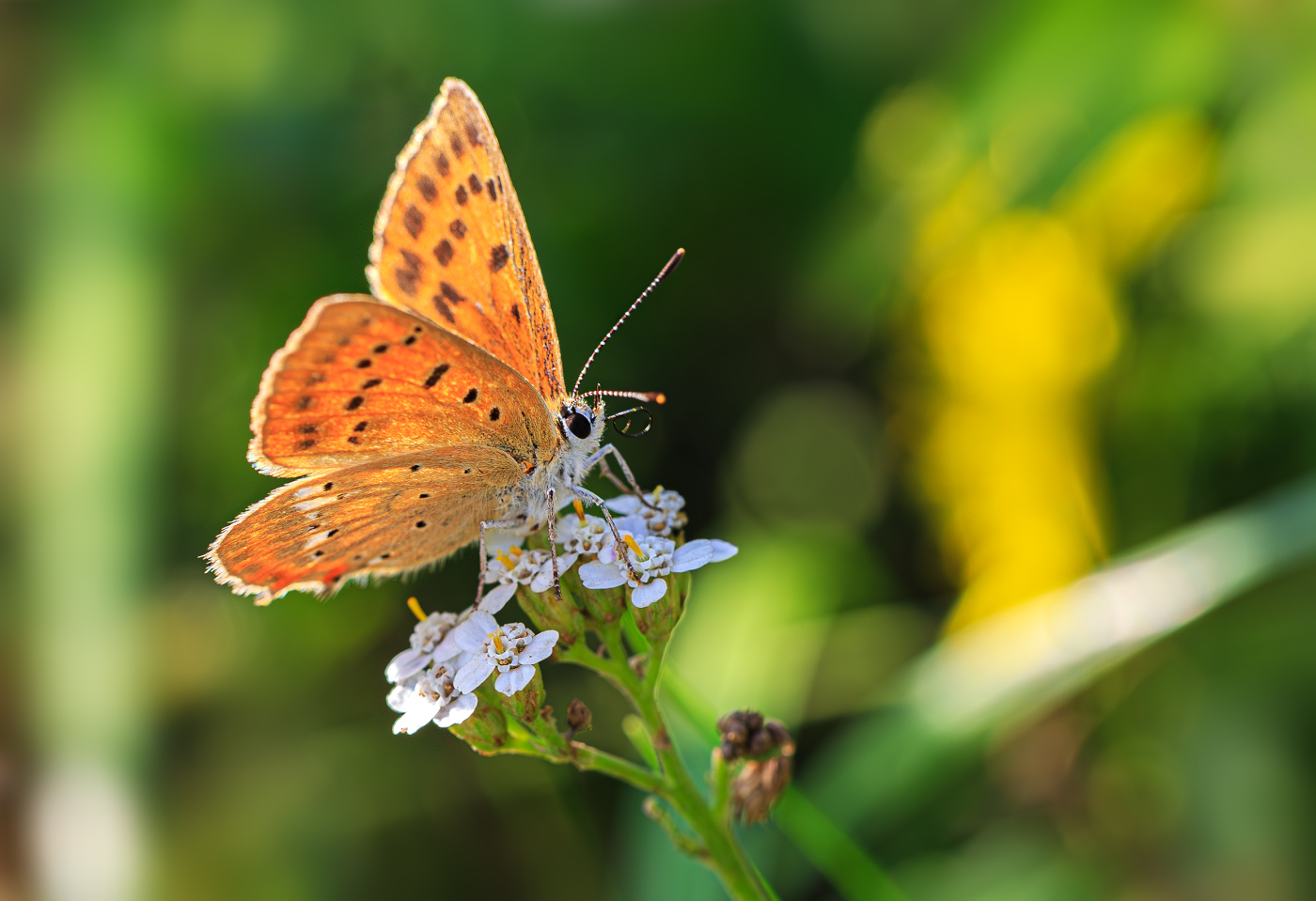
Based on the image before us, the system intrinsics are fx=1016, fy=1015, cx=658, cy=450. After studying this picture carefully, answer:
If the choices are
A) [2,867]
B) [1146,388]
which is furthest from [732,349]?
[2,867]

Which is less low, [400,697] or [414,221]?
[414,221]

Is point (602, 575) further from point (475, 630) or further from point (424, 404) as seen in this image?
point (424, 404)

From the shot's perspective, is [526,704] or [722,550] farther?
[722,550]

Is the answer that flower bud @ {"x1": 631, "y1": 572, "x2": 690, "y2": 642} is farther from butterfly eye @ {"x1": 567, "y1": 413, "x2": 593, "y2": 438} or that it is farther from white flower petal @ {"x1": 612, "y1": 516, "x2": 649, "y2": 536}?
butterfly eye @ {"x1": 567, "y1": 413, "x2": 593, "y2": 438}

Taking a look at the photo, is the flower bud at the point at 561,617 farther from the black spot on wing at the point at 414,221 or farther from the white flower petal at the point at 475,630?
the black spot on wing at the point at 414,221

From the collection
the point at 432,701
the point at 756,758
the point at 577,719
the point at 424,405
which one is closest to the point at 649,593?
the point at 577,719

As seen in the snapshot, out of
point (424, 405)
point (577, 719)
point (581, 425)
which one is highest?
point (424, 405)

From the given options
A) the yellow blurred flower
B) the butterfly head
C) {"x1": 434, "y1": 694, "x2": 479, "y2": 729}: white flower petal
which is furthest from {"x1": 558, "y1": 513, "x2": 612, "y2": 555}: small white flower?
the yellow blurred flower
